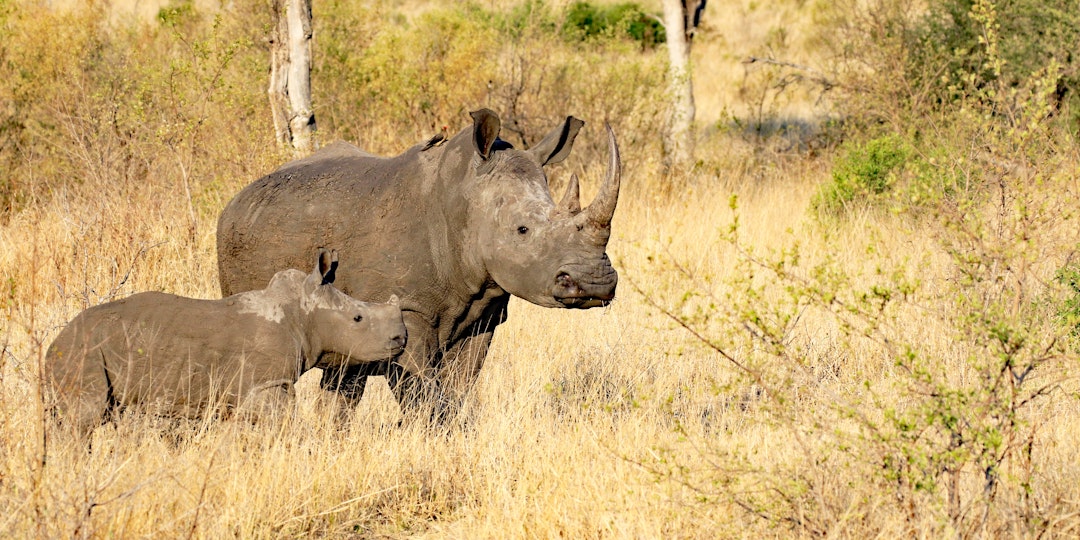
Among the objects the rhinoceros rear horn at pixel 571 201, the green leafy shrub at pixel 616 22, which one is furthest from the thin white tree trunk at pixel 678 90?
the green leafy shrub at pixel 616 22

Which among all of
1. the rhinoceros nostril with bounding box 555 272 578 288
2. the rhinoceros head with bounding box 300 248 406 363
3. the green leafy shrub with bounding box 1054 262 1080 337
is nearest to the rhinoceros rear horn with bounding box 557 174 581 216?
the rhinoceros nostril with bounding box 555 272 578 288

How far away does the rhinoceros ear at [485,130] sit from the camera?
6.10 meters

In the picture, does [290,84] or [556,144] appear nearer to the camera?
[556,144]

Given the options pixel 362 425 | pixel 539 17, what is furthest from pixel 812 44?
pixel 362 425

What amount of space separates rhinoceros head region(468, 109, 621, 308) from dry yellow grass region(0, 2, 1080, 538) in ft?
1.21

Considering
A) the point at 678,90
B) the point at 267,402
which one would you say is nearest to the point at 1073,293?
the point at 267,402

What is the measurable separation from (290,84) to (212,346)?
248 inches

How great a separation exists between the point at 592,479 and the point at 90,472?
198 centimetres

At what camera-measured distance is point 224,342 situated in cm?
570

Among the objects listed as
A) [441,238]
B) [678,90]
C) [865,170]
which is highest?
[441,238]

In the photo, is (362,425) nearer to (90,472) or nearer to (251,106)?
(90,472)

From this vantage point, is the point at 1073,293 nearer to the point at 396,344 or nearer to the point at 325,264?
the point at 396,344

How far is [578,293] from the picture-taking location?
5.79m

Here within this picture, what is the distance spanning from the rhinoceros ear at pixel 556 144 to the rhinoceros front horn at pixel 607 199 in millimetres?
647
